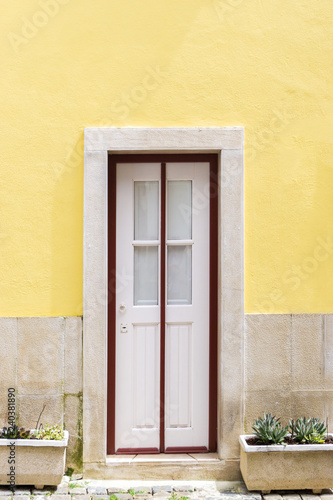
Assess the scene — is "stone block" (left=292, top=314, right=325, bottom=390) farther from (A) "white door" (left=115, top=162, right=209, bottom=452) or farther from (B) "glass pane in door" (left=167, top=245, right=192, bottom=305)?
(B) "glass pane in door" (left=167, top=245, right=192, bottom=305)

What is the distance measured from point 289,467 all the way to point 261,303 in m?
1.23

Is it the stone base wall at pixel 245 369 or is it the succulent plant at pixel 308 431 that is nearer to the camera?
the succulent plant at pixel 308 431

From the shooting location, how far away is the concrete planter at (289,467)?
4.22 metres

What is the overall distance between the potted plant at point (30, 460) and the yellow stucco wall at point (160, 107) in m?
0.96

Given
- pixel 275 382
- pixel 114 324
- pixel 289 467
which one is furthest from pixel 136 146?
pixel 289 467

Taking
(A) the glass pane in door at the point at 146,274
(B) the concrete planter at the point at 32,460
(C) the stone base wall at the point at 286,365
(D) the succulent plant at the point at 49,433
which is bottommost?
(B) the concrete planter at the point at 32,460

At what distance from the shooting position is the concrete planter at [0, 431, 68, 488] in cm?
420

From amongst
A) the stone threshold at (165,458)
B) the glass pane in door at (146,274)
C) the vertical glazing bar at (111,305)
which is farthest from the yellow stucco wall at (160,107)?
the stone threshold at (165,458)

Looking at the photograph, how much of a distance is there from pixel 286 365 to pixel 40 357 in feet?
6.38

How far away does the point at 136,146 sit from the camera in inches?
177

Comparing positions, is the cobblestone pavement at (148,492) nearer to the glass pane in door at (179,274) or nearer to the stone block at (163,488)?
the stone block at (163,488)
